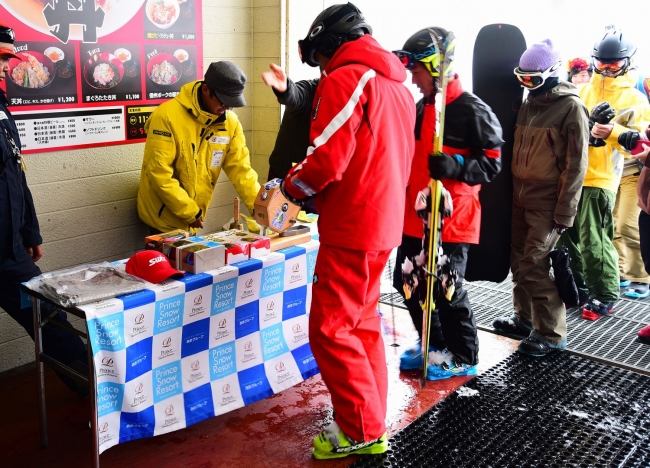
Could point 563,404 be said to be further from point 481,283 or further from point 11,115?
point 11,115

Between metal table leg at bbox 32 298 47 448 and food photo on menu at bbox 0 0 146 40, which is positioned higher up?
food photo on menu at bbox 0 0 146 40

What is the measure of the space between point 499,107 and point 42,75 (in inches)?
108

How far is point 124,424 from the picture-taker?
9.04 feet

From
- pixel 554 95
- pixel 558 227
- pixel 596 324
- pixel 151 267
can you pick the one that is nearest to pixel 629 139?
pixel 554 95

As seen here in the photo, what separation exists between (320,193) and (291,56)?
2143 millimetres

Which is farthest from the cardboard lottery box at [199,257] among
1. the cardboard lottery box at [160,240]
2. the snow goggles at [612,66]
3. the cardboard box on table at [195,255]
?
the snow goggles at [612,66]

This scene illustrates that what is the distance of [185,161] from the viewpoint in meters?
3.78

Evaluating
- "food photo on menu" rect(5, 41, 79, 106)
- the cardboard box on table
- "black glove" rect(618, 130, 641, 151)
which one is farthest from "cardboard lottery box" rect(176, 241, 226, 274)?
"black glove" rect(618, 130, 641, 151)

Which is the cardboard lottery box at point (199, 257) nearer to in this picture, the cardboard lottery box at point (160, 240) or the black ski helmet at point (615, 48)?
the cardboard lottery box at point (160, 240)

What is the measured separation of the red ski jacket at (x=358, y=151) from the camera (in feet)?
8.53

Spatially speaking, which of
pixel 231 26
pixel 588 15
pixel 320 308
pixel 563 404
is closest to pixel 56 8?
pixel 231 26

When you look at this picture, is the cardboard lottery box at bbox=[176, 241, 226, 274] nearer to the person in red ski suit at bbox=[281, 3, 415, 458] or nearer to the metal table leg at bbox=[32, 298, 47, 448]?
the person in red ski suit at bbox=[281, 3, 415, 458]

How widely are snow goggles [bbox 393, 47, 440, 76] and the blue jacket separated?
6.11 ft

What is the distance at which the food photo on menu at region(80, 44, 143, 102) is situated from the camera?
3.75 metres
